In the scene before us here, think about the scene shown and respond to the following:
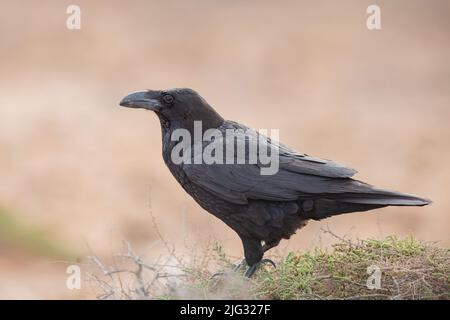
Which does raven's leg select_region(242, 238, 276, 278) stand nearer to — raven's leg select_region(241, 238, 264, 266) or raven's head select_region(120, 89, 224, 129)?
raven's leg select_region(241, 238, 264, 266)

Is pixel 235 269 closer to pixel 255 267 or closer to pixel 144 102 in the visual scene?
pixel 255 267

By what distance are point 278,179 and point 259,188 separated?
14 cm

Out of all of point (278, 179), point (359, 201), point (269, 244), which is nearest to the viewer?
point (359, 201)

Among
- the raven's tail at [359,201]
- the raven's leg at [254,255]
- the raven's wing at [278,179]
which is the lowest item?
the raven's leg at [254,255]

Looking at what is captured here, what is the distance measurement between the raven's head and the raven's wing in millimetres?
251

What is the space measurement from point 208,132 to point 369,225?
5973 mm

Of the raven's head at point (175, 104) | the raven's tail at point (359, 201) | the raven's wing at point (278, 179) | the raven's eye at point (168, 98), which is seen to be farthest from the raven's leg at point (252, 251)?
the raven's eye at point (168, 98)

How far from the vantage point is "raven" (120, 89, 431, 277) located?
5.27 meters

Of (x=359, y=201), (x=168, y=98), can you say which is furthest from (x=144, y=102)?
(x=359, y=201)

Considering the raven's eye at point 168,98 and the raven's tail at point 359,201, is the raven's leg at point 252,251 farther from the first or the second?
the raven's eye at point 168,98

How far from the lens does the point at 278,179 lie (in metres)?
5.35

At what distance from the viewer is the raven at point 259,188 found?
5270mm
